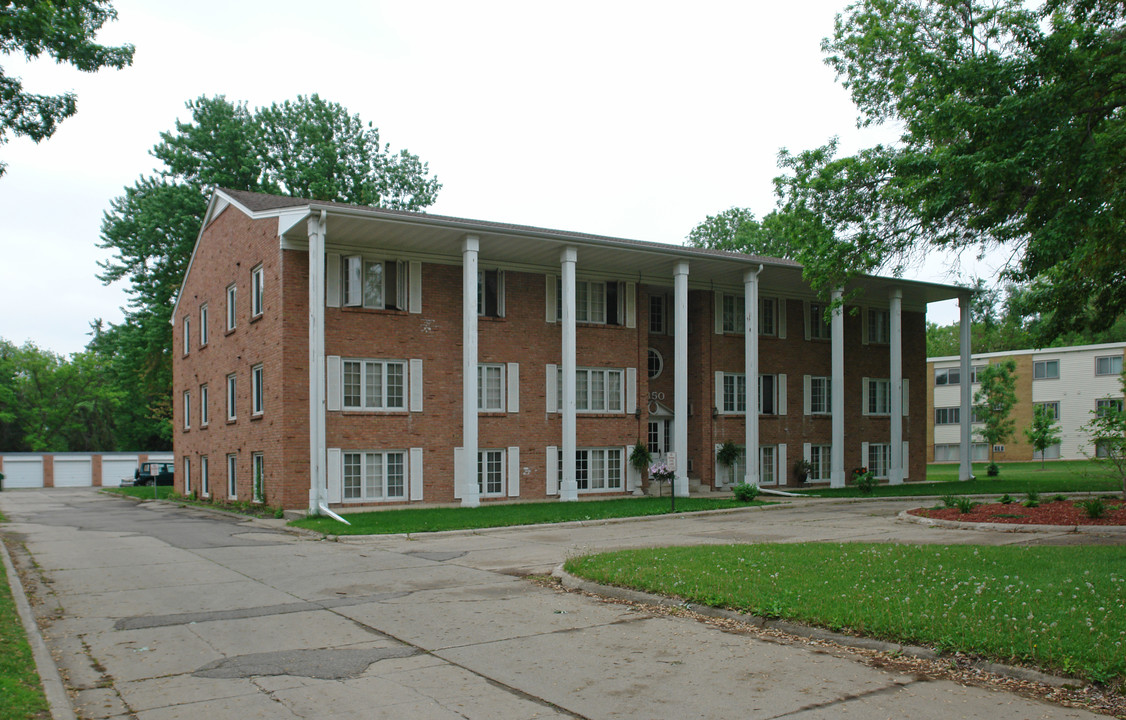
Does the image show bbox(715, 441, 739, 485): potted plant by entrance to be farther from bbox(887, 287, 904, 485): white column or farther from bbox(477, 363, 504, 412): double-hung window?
bbox(477, 363, 504, 412): double-hung window

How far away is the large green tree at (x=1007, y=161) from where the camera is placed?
12.5 m

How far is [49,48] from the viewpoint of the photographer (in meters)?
12.8

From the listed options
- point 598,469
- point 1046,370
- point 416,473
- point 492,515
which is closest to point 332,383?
point 416,473

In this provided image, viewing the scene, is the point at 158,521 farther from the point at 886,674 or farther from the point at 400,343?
the point at 886,674

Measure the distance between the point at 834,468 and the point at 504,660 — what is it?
2696 centimetres

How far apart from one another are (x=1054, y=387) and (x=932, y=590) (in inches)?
2238

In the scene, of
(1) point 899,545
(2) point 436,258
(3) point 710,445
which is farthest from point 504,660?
(3) point 710,445

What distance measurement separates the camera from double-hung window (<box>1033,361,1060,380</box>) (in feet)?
191

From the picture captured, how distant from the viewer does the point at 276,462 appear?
24469mm

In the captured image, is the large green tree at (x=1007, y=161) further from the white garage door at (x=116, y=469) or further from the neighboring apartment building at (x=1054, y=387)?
the white garage door at (x=116, y=469)

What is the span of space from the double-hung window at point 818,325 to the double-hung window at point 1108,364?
30103 millimetres

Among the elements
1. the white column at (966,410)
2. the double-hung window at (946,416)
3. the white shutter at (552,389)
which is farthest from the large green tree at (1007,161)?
the double-hung window at (946,416)

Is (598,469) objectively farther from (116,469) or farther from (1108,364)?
(116,469)

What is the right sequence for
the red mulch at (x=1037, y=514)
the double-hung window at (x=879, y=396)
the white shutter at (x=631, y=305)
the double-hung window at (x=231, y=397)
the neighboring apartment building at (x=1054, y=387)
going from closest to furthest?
the red mulch at (x=1037, y=514)
the double-hung window at (x=231, y=397)
the white shutter at (x=631, y=305)
the double-hung window at (x=879, y=396)
the neighboring apartment building at (x=1054, y=387)
